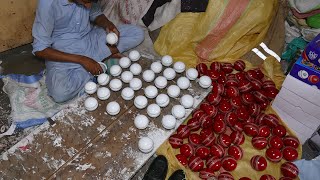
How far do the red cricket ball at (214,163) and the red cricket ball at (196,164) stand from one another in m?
0.06

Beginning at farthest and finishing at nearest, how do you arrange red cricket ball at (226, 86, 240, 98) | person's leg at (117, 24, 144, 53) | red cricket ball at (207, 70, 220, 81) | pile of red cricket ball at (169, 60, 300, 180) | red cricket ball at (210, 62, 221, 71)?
person's leg at (117, 24, 144, 53) < red cricket ball at (210, 62, 221, 71) < red cricket ball at (207, 70, 220, 81) < red cricket ball at (226, 86, 240, 98) < pile of red cricket ball at (169, 60, 300, 180)

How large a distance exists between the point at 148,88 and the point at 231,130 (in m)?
0.81

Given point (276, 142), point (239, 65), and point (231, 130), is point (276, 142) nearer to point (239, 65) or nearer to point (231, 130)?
point (231, 130)

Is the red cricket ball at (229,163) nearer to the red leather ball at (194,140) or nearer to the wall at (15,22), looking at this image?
the red leather ball at (194,140)

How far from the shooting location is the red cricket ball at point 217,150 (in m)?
2.36

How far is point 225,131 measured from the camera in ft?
8.42

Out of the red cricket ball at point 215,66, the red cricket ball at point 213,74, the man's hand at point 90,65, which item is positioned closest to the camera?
the man's hand at point 90,65

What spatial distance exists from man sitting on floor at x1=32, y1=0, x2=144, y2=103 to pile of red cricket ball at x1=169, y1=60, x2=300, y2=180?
90cm

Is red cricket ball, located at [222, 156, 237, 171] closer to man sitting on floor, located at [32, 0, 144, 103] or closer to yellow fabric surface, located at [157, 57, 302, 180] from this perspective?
yellow fabric surface, located at [157, 57, 302, 180]

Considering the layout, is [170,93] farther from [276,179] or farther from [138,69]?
[276,179]

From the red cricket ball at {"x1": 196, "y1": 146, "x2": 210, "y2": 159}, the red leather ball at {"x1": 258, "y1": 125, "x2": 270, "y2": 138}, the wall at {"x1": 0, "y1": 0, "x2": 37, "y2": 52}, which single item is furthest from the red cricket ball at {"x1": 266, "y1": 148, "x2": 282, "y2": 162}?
the wall at {"x1": 0, "y1": 0, "x2": 37, "y2": 52}

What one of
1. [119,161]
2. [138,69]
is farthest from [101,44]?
[119,161]

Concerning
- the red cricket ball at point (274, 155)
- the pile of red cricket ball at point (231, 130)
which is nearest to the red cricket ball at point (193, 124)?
the pile of red cricket ball at point (231, 130)

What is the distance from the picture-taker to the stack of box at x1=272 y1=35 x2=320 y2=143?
230 cm
